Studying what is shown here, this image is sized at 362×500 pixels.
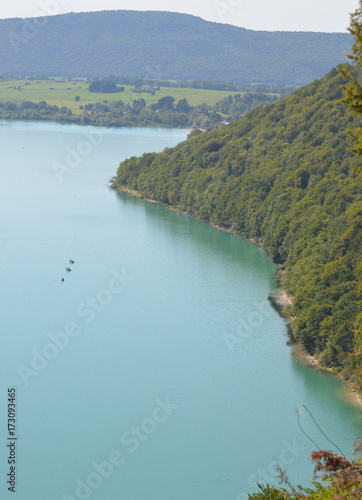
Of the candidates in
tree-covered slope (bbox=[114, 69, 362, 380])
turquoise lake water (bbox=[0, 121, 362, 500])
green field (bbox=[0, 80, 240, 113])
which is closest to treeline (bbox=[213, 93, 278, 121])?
green field (bbox=[0, 80, 240, 113])

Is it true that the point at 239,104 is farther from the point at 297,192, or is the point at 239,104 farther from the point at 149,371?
the point at 149,371

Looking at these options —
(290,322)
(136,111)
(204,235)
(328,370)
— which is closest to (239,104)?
(136,111)

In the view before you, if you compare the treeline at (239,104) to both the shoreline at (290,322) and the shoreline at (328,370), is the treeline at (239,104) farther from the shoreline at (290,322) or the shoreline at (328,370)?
the shoreline at (328,370)

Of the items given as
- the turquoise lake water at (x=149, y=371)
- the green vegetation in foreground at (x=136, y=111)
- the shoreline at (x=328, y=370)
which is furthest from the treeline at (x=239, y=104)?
the shoreline at (x=328, y=370)

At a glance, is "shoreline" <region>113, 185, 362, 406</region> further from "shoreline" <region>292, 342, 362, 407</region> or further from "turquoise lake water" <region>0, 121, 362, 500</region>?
"turquoise lake water" <region>0, 121, 362, 500</region>

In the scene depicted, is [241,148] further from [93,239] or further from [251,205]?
[93,239]

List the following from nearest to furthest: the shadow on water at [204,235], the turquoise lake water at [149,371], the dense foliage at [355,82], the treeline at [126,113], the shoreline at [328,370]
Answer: the dense foliage at [355,82] → the turquoise lake water at [149,371] → the shoreline at [328,370] → the shadow on water at [204,235] → the treeline at [126,113]
